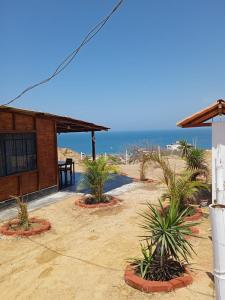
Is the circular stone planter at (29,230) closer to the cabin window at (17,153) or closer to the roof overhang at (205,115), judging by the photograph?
the cabin window at (17,153)

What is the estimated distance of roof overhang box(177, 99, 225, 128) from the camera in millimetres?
7400

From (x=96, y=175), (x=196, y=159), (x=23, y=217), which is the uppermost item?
(x=196, y=159)

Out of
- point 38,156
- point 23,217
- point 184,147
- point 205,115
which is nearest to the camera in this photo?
point 205,115

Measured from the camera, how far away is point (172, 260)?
17.9 ft

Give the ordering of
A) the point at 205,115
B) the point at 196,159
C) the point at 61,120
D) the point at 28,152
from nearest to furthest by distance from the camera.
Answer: the point at 205,115 < the point at 28,152 < the point at 196,159 < the point at 61,120

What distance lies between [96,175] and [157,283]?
20.5 feet

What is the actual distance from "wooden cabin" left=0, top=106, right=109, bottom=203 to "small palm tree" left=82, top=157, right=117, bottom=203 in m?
2.14

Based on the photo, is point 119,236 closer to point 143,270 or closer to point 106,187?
point 143,270

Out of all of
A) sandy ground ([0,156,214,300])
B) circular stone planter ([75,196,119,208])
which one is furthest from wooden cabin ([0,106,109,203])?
circular stone planter ([75,196,119,208])

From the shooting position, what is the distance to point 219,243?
261 centimetres

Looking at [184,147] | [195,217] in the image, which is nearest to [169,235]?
[195,217]

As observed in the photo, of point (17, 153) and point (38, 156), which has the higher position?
point (17, 153)

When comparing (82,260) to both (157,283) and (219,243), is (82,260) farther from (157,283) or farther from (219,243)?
(219,243)

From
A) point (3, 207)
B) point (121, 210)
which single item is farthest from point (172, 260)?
point (3, 207)
